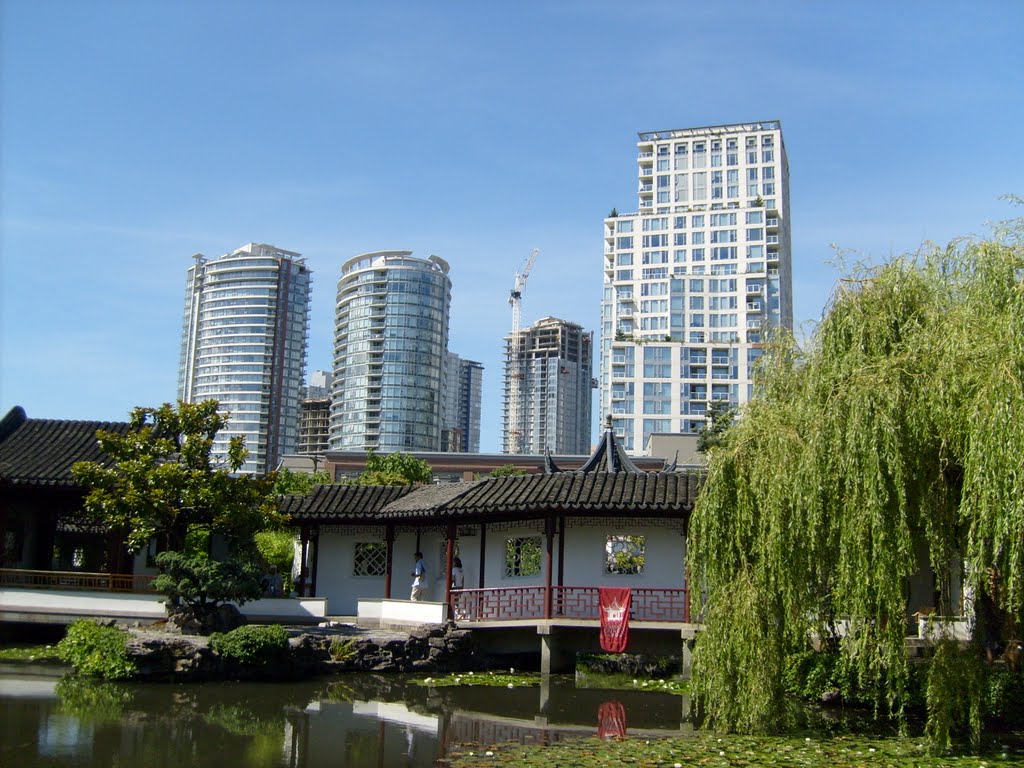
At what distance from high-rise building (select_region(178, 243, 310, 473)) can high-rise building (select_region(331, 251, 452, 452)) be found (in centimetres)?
1167

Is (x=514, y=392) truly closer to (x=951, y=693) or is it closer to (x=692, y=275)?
(x=692, y=275)

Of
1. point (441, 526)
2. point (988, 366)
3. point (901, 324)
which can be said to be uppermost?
point (901, 324)

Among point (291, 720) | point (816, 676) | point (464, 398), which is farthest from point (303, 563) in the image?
point (464, 398)

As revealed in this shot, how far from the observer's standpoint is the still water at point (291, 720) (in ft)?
40.0

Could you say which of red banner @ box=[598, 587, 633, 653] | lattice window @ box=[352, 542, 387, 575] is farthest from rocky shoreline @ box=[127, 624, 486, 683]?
lattice window @ box=[352, 542, 387, 575]

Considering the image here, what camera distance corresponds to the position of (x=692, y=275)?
100625 mm

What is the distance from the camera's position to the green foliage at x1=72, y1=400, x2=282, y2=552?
19797 mm

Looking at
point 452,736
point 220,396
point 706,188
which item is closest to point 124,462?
point 452,736

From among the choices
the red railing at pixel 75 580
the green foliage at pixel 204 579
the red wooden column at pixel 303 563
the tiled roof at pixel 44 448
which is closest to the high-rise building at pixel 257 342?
the tiled roof at pixel 44 448

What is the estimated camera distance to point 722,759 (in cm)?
1166

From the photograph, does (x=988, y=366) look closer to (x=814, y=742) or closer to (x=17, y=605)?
(x=814, y=742)

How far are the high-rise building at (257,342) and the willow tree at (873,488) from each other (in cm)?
11773

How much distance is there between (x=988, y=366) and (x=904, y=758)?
15.7ft

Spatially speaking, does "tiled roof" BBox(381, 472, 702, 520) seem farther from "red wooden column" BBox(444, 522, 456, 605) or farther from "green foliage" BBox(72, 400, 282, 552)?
"green foliage" BBox(72, 400, 282, 552)
